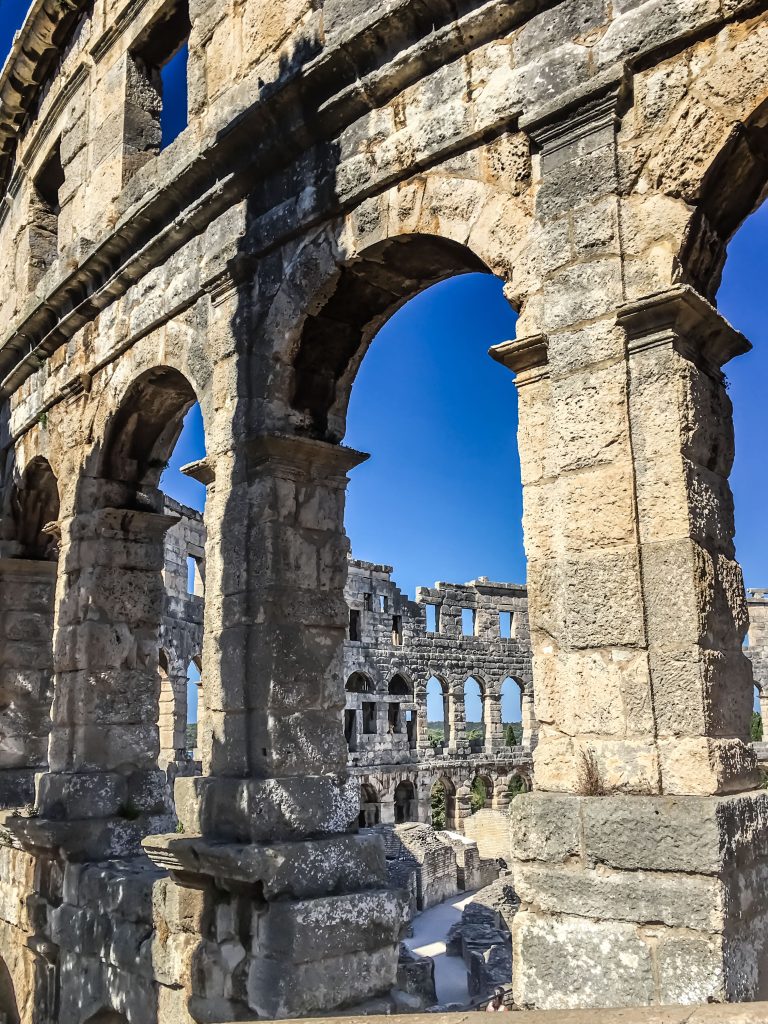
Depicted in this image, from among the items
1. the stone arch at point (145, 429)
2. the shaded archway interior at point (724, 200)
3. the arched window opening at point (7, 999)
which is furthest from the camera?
the arched window opening at point (7, 999)

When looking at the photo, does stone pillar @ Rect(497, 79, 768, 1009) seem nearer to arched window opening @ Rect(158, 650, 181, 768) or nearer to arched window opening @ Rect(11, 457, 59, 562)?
arched window opening @ Rect(11, 457, 59, 562)

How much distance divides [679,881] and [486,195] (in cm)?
323

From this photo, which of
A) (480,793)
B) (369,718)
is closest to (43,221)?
(369,718)

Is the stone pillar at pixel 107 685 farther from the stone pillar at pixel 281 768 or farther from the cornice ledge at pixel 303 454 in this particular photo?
the cornice ledge at pixel 303 454

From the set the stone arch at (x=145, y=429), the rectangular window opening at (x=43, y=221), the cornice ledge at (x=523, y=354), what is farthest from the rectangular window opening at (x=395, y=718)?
the cornice ledge at (x=523, y=354)

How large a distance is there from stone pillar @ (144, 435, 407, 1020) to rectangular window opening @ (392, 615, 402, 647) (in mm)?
21923

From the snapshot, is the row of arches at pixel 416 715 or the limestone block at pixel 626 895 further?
the row of arches at pixel 416 715

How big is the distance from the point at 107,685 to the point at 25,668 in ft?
Answer: 8.92

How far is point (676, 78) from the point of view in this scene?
4016mm

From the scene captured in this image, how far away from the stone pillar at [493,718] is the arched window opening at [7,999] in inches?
852

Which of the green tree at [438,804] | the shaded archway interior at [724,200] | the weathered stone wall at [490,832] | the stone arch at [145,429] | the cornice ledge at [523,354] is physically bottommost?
the weathered stone wall at [490,832]

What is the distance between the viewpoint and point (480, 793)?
1116 inches

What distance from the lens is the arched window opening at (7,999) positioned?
27.3 feet

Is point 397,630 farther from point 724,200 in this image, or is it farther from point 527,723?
point 724,200
